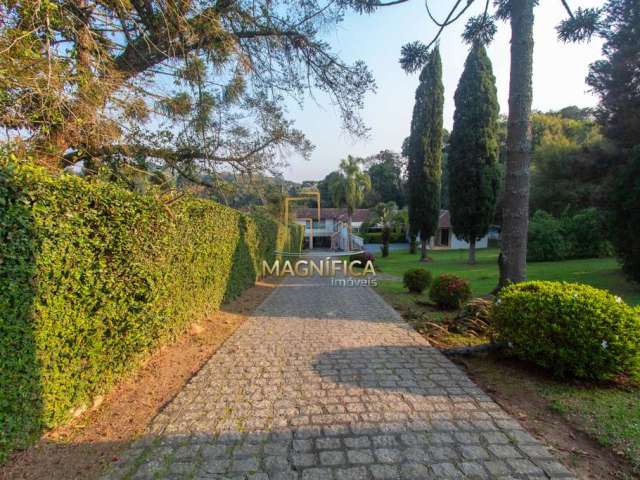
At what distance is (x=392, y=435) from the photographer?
2.64 meters

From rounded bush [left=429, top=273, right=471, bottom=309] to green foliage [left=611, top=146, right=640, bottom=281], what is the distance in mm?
5030

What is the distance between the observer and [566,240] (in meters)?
18.4

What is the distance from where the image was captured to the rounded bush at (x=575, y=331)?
10.6 feet

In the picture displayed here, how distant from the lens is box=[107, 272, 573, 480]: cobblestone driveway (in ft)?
7.45

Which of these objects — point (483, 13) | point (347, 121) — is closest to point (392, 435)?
point (347, 121)

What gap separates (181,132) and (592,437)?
28.5 ft

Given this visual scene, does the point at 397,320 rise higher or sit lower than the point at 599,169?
lower

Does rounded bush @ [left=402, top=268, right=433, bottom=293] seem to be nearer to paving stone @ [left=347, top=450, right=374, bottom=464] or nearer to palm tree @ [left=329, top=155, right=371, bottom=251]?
paving stone @ [left=347, top=450, right=374, bottom=464]

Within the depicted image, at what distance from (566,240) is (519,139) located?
16461 millimetres

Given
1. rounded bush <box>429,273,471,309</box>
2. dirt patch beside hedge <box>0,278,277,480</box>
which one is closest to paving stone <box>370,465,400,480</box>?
dirt patch beside hedge <box>0,278,277,480</box>

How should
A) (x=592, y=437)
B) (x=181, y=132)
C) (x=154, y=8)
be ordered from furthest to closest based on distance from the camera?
(x=181, y=132) → (x=154, y=8) → (x=592, y=437)

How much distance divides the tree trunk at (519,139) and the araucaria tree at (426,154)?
46.7ft

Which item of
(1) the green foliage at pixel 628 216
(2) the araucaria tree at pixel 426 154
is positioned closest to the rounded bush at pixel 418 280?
(1) the green foliage at pixel 628 216

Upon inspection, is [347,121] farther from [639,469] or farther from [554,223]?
[554,223]
